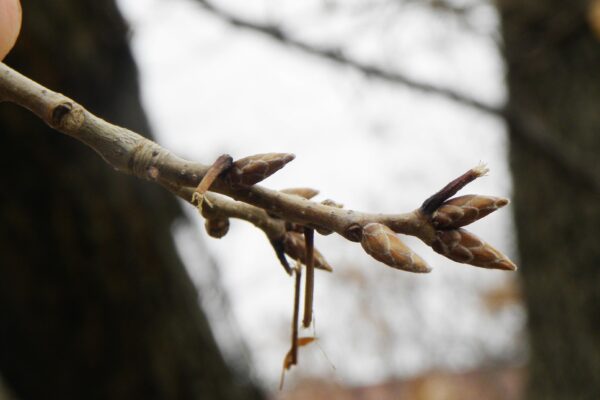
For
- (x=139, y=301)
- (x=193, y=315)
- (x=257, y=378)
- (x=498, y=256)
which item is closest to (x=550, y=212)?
(x=257, y=378)

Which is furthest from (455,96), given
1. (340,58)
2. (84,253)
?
(84,253)

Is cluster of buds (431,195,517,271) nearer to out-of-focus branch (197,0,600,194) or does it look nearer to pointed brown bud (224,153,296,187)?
pointed brown bud (224,153,296,187)

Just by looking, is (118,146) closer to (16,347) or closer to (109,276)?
(109,276)

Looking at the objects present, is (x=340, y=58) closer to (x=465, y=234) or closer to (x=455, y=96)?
(x=455, y=96)

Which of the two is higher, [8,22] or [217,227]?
[8,22]

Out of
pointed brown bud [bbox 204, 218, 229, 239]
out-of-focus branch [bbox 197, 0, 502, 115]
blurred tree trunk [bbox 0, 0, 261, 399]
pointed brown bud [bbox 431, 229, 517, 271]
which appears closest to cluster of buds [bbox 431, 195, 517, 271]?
pointed brown bud [bbox 431, 229, 517, 271]

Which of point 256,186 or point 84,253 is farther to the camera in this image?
point 84,253

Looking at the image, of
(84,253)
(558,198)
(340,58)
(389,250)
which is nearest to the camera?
(389,250)
